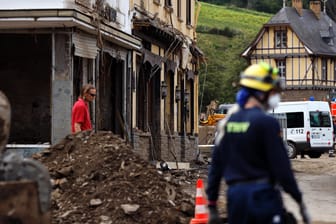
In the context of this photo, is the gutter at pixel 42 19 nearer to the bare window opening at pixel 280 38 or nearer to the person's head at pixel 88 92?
the person's head at pixel 88 92

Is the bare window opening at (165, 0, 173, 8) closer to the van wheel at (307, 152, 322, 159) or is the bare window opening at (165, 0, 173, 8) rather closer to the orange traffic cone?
the van wheel at (307, 152, 322, 159)

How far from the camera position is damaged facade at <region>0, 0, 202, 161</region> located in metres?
18.4

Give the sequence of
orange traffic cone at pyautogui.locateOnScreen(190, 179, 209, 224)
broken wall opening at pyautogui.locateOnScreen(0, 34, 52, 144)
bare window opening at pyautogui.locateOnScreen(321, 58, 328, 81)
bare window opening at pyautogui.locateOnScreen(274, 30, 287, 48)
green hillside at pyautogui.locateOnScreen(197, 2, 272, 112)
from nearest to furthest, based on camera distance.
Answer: orange traffic cone at pyautogui.locateOnScreen(190, 179, 209, 224) < broken wall opening at pyautogui.locateOnScreen(0, 34, 52, 144) < bare window opening at pyautogui.locateOnScreen(274, 30, 287, 48) < bare window opening at pyautogui.locateOnScreen(321, 58, 328, 81) < green hillside at pyautogui.locateOnScreen(197, 2, 272, 112)

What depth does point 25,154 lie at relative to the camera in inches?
704

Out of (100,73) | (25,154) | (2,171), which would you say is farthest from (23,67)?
(2,171)

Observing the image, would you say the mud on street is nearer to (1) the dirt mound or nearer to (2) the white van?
(1) the dirt mound

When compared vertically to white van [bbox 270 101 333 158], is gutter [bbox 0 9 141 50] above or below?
above

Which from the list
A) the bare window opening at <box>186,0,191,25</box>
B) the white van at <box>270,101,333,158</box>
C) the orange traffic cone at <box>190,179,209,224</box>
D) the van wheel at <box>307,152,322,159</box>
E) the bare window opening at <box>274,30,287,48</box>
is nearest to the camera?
the orange traffic cone at <box>190,179,209,224</box>

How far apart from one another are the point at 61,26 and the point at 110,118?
6.11 meters

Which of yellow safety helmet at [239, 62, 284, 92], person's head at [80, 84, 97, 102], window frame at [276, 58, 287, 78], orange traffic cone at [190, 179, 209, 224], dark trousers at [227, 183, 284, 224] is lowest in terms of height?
orange traffic cone at [190, 179, 209, 224]

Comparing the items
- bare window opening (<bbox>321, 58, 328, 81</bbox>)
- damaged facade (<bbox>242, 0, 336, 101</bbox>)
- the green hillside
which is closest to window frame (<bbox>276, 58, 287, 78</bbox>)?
damaged facade (<bbox>242, 0, 336, 101</bbox>)

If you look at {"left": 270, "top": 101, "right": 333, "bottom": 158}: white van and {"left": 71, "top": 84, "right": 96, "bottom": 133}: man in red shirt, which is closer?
{"left": 71, "top": 84, "right": 96, "bottom": 133}: man in red shirt

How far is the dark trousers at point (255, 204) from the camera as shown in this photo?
680 centimetres

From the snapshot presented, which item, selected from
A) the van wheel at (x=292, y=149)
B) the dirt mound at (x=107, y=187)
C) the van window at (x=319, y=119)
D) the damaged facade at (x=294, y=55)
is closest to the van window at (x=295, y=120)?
the van window at (x=319, y=119)
